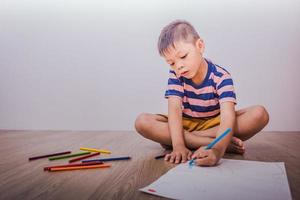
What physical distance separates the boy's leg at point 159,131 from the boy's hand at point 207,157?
27 centimetres

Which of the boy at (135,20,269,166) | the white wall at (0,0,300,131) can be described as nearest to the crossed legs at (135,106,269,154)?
the boy at (135,20,269,166)

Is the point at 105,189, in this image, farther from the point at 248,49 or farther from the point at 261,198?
the point at 248,49

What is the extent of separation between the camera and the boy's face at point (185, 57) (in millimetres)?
1014

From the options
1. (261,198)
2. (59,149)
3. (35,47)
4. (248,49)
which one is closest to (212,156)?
(261,198)

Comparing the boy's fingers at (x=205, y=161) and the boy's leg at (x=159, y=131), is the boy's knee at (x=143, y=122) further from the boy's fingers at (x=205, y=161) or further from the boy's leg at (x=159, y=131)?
the boy's fingers at (x=205, y=161)

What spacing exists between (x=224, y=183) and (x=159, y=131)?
50 cm

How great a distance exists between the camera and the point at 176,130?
3.42 feet

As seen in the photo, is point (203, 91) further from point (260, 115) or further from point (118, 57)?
point (118, 57)

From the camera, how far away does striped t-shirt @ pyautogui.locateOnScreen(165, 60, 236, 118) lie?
1062 millimetres

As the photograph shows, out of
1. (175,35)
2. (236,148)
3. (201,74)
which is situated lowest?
(236,148)

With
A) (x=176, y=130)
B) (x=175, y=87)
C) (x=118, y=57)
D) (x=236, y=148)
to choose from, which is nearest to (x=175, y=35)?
(x=175, y=87)

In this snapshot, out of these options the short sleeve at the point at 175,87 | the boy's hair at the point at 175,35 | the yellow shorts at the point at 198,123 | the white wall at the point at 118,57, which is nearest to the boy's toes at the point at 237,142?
the yellow shorts at the point at 198,123

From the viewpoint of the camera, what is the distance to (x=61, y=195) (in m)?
0.62

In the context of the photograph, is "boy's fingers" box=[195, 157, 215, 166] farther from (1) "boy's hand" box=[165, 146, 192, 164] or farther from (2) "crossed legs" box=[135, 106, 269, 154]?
(2) "crossed legs" box=[135, 106, 269, 154]
